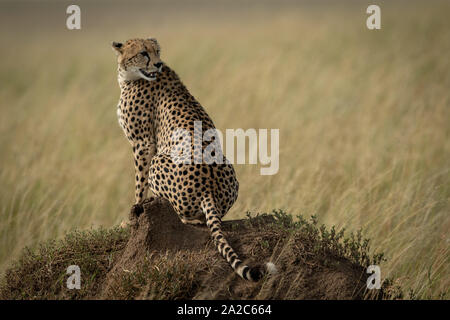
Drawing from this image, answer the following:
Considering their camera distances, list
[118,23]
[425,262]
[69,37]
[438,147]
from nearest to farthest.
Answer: [425,262], [438,147], [69,37], [118,23]

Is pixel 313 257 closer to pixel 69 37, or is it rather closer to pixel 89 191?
pixel 89 191

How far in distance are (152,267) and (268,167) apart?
14.4 ft

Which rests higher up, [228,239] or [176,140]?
[176,140]

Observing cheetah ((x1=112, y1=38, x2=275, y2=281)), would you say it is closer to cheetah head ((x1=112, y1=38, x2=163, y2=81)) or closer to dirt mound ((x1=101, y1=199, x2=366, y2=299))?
cheetah head ((x1=112, y1=38, x2=163, y2=81))

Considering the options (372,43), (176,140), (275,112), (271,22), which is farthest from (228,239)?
(271,22)

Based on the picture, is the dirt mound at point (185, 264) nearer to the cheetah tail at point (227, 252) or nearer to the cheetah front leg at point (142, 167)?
the cheetah tail at point (227, 252)

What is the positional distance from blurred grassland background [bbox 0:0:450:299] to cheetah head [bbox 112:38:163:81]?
236 centimetres

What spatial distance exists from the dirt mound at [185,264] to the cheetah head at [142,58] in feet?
4.20

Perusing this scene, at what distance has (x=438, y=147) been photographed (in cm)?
875

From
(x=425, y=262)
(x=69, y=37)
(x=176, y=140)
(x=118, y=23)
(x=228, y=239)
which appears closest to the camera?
(x=228, y=239)

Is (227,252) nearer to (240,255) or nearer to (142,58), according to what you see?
(240,255)

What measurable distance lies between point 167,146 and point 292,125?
19.0ft

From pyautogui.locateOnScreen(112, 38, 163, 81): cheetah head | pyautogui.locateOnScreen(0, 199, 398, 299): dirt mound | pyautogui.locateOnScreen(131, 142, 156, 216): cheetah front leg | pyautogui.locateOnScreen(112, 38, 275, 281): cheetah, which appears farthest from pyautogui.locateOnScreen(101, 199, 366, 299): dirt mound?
pyautogui.locateOnScreen(112, 38, 163, 81): cheetah head

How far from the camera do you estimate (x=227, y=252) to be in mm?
3961
